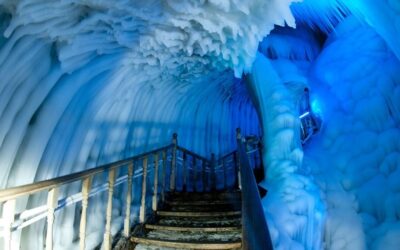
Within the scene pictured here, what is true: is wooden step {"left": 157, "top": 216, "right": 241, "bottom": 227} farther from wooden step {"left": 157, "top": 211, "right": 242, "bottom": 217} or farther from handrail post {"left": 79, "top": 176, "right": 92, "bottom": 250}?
handrail post {"left": 79, "top": 176, "right": 92, "bottom": 250}

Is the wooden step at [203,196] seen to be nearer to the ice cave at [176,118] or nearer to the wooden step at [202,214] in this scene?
the ice cave at [176,118]

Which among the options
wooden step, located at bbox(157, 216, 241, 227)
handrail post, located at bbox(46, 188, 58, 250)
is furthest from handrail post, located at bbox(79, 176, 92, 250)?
wooden step, located at bbox(157, 216, 241, 227)

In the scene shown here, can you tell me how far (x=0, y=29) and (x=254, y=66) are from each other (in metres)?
4.40

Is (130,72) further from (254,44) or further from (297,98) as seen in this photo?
(297,98)

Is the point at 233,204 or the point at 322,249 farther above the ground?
the point at 233,204

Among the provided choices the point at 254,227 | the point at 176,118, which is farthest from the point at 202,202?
the point at 254,227

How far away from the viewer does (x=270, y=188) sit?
4891mm

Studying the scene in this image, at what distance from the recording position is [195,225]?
3678 millimetres

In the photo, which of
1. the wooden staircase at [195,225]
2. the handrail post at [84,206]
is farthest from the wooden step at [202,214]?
the handrail post at [84,206]

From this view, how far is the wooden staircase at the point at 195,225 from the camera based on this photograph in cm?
304

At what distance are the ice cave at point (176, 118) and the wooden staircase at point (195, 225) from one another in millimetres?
42

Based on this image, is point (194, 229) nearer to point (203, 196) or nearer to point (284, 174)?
point (203, 196)

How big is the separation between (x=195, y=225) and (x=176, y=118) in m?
3.26

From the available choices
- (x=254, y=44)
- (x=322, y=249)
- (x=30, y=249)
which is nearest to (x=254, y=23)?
(x=254, y=44)
